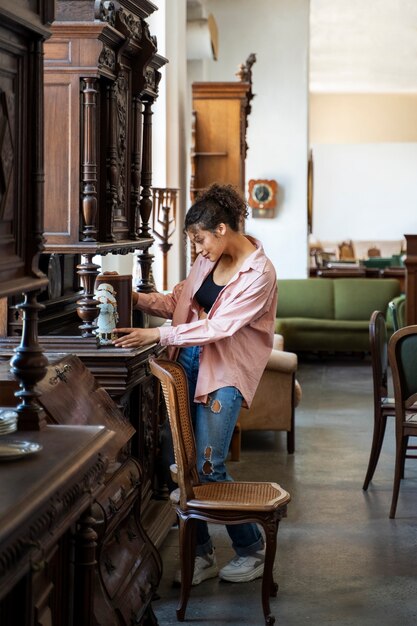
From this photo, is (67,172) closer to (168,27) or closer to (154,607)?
(154,607)

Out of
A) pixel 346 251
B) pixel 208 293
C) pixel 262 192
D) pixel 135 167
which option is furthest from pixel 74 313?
pixel 346 251

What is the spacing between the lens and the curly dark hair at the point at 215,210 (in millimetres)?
4531

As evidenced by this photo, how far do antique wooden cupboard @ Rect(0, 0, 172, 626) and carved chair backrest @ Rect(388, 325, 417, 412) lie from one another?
4.10ft

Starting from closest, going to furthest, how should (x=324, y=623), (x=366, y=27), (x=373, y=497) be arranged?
(x=324, y=623)
(x=373, y=497)
(x=366, y=27)

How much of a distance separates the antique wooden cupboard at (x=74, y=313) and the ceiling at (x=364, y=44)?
948cm

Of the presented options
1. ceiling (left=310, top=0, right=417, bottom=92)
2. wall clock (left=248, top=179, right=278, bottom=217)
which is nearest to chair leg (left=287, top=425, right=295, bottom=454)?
wall clock (left=248, top=179, right=278, bottom=217)

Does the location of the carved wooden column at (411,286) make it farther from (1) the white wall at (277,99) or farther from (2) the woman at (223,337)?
(1) the white wall at (277,99)

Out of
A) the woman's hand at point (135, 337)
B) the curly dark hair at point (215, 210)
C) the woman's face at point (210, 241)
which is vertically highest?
the curly dark hair at point (215, 210)

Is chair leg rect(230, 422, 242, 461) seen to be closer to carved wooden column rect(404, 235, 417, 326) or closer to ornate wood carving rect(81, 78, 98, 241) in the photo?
carved wooden column rect(404, 235, 417, 326)

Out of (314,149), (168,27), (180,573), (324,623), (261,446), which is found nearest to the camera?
(324,623)

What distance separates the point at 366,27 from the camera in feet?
50.6

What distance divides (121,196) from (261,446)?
3.10 meters

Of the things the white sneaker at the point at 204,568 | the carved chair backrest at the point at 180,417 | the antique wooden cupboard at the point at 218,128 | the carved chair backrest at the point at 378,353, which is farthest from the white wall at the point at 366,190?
the carved chair backrest at the point at 180,417

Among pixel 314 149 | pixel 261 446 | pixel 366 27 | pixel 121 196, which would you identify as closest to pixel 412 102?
pixel 314 149
